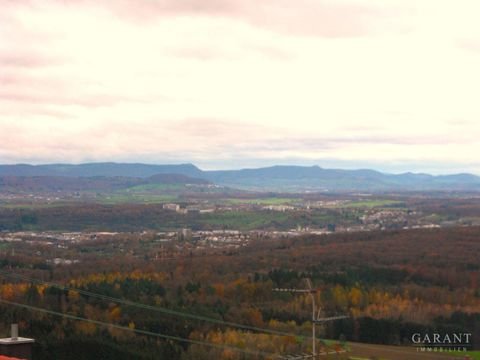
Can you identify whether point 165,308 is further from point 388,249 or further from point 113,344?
point 388,249

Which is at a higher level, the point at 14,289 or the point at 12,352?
the point at 12,352

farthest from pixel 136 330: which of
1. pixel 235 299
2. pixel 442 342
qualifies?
pixel 235 299

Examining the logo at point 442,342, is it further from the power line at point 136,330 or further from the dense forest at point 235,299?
the power line at point 136,330

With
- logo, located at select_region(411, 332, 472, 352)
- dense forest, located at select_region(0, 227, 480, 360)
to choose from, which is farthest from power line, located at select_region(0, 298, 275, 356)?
logo, located at select_region(411, 332, 472, 352)

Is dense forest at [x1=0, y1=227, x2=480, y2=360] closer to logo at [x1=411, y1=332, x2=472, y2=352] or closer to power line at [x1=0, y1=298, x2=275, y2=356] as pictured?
power line at [x1=0, y1=298, x2=275, y2=356]

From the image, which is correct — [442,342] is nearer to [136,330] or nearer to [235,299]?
[136,330]

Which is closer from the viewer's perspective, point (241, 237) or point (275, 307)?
point (275, 307)

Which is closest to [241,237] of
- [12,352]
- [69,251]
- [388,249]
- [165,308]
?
[69,251]

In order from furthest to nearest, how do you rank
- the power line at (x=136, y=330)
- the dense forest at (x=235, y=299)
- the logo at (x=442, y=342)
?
the logo at (x=442, y=342), the dense forest at (x=235, y=299), the power line at (x=136, y=330)

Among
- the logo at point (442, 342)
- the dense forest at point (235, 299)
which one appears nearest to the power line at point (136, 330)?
the dense forest at point (235, 299)

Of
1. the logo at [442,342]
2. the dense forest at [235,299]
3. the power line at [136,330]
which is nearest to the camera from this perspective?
the power line at [136,330]

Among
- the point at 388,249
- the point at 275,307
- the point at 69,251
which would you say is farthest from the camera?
the point at 69,251
